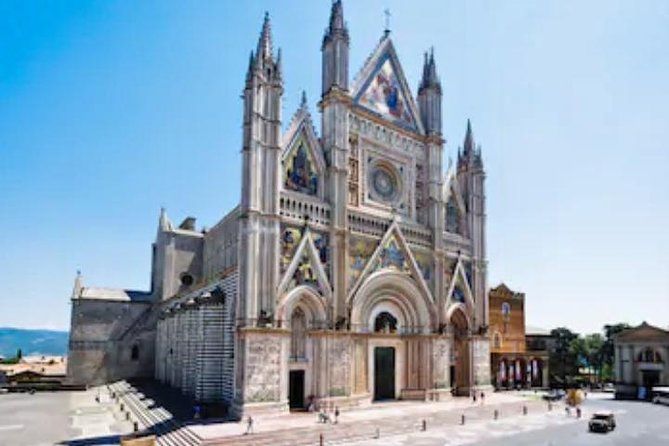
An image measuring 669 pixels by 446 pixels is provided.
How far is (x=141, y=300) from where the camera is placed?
47.4m

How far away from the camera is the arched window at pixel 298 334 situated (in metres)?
26.7

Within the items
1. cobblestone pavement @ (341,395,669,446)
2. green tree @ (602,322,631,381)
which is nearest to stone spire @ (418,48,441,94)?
cobblestone pavement @ (341,395,669,446)

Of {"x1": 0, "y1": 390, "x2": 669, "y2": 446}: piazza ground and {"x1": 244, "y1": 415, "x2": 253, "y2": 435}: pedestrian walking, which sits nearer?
{"x1": 244, "y1": 415, "x2": 253, "y2": 435}: pedestrian walking

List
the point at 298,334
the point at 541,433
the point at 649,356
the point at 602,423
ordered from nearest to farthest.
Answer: the point at 541,433 → the point at 602,423 → the point at 298,334 → the point at 649,356

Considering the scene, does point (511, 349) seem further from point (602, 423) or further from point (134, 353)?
point (134, 353)

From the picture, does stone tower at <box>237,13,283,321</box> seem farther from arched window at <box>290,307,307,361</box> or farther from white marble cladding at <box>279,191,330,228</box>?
arched window at <box>290,307,307,361</box>

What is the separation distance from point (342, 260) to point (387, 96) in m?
12.2

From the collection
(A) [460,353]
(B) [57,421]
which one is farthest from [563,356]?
(B) [57,421]

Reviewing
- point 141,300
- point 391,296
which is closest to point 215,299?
point 391,296

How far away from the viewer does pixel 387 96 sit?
34.2 m

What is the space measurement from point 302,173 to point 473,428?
15874mm

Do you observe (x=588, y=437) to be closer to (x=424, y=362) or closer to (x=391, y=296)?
(x=424, y=362)

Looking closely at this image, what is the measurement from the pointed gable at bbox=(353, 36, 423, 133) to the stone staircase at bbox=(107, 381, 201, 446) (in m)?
20.8

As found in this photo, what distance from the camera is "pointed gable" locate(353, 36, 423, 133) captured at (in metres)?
32.8
